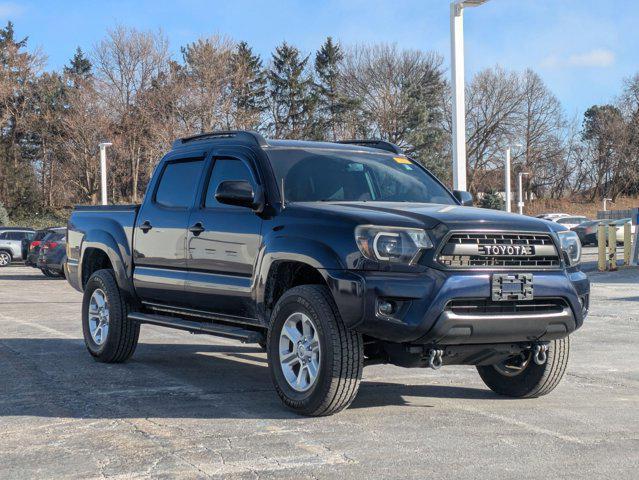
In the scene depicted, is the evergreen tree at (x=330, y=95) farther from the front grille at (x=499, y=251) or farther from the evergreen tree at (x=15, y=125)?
the front grille at (x=499, y=251)

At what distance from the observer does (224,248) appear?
22.6 feet

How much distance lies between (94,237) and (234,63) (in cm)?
4916

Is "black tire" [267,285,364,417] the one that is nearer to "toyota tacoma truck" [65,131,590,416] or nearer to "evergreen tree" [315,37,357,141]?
"toyota tacoma truck" [65,131,590,416]

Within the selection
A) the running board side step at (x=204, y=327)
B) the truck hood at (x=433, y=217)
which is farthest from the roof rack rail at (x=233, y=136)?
the running board side step at (x=204, y=327)

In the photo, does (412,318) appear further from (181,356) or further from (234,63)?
(234,63)

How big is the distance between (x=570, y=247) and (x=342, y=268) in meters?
1.74

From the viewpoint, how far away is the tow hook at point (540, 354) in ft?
20.4

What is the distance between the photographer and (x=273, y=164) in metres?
6.89

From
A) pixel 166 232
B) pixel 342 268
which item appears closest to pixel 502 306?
pixel 342 268

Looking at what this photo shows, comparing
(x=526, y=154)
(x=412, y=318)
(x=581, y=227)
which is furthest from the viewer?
(x=526, y=154)

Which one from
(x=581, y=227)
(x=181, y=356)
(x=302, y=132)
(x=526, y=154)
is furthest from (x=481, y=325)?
(x=526, y=154)

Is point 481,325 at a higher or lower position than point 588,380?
higher

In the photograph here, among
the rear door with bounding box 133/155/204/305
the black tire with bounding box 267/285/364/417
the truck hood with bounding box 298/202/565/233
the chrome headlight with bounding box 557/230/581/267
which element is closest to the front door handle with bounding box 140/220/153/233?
the rear door with bounding box 133/155/204/305

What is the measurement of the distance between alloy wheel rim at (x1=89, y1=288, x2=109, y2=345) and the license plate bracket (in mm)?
4213
